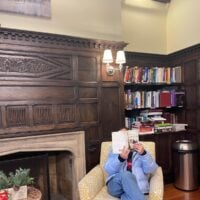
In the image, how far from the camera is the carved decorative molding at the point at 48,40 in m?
2.34

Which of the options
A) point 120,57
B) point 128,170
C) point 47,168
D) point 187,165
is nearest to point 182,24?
point 120,57

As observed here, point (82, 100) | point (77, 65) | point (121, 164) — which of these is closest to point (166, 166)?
point (121, 164)

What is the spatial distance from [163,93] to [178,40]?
96cm

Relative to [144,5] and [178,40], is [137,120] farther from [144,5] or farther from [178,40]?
[144,5]

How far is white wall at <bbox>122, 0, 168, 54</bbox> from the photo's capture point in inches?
140

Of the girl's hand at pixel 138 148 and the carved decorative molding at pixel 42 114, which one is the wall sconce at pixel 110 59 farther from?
the girl's hand at pixel 138 148

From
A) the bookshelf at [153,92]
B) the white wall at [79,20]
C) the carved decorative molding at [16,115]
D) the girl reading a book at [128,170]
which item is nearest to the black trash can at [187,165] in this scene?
the bookshelf at [153,92]

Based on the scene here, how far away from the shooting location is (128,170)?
86.7 inches

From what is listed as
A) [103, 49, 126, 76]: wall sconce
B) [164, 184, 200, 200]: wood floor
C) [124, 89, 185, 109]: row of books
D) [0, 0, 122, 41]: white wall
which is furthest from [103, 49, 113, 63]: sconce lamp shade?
[164, 184, 200, 200]: wood floor

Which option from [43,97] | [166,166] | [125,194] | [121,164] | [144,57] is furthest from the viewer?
[144,57]

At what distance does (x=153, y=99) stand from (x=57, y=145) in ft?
5.43

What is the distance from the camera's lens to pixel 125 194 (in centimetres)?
200

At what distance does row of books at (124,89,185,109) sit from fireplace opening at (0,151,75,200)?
1.18 m

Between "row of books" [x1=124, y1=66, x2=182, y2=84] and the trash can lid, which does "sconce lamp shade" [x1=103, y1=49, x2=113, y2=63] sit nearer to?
"row of books" [x1=124, y1=66, x2=182, y2=84]
